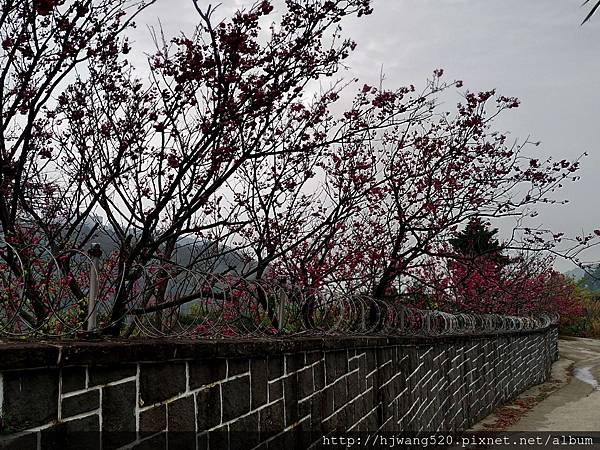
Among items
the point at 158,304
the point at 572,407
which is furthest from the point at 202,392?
the point at 572,407

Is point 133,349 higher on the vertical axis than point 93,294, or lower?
lower

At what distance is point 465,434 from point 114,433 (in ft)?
26.3

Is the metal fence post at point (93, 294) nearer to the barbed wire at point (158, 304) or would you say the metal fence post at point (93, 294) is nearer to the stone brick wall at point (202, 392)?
the barbed wire at point (158, 304)

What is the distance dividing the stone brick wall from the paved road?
4.17 metres

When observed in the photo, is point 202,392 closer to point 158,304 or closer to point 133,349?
point 133,349

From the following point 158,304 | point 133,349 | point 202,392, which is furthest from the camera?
point 158,304

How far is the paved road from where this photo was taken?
34.0 ft

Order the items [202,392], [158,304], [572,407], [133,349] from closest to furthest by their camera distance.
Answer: [133,349]
[202,392]
[158,304]
[572,407]

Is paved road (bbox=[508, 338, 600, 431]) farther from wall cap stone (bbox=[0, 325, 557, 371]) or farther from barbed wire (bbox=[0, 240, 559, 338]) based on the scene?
wall cap stone (bbox=[0, 325, 557, 371])

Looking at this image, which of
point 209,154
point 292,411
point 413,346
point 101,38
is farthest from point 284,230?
point 292,411

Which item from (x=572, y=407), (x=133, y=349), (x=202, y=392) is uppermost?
(x=133, y=349)

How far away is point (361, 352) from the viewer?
18.6ft

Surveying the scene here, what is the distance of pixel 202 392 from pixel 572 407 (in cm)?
1131

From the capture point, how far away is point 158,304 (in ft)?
15.8
